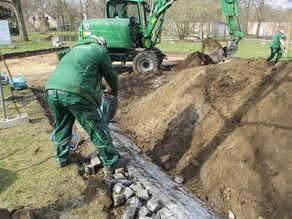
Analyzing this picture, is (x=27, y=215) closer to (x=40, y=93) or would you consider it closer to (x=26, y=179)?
(x=26, y=179)

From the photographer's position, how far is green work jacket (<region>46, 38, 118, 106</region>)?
3.72 meters

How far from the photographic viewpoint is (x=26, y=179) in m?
4.13

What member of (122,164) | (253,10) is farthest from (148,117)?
(253,10)

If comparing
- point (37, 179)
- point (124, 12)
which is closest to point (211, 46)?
point (124, 12)

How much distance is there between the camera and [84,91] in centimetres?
376

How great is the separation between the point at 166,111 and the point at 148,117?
46 cm

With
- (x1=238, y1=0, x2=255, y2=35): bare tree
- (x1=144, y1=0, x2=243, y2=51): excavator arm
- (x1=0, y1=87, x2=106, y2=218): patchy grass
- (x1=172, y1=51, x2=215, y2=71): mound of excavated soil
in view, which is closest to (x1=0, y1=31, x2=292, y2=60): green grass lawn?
(x1=172, y1=51, x2=215, y2=71): mound of excavated soil

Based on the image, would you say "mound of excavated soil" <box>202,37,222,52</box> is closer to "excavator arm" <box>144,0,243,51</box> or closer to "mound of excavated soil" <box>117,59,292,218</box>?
"excavator arm" <box>144,0,243,51</box>

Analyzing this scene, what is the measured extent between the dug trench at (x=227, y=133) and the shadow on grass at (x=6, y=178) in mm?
2278

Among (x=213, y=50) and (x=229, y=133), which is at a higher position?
(x=213, y=50)

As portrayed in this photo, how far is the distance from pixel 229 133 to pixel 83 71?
8.52 ft

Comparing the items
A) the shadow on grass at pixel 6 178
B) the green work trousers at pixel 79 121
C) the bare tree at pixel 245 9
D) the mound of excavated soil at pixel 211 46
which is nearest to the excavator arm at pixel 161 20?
the mound of excavated soil at pixel 211 46

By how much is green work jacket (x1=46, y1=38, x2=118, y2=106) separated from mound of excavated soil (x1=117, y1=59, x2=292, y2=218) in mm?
1997

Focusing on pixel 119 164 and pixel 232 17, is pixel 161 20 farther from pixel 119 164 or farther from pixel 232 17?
pixel 119 164
